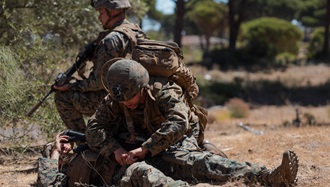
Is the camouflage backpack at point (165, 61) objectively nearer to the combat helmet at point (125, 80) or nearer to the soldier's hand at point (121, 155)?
the combat helmet at point (125, 80)

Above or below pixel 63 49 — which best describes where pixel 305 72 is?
below

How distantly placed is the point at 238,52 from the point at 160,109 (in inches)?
982

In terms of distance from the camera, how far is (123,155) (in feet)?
15.5

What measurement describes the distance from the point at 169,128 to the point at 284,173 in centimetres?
92

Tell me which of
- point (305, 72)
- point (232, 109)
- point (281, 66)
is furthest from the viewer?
point (281, 66)

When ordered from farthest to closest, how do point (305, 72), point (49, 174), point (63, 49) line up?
point (305, 72)
point (63, 49)
point (49, 174)

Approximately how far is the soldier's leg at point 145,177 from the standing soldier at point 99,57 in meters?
1.87

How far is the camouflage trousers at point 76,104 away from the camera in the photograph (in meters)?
6.48

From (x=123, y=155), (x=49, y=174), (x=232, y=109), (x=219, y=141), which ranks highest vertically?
(x=123, y=155)

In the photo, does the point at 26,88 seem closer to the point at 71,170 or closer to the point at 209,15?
the point at 71,170

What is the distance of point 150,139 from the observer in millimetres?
4656

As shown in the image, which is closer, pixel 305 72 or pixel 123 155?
pixel 123 155

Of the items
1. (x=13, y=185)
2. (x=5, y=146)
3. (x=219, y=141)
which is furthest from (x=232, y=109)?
(x=13, y=185)

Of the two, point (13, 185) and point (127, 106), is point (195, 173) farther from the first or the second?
point (13, 185)
